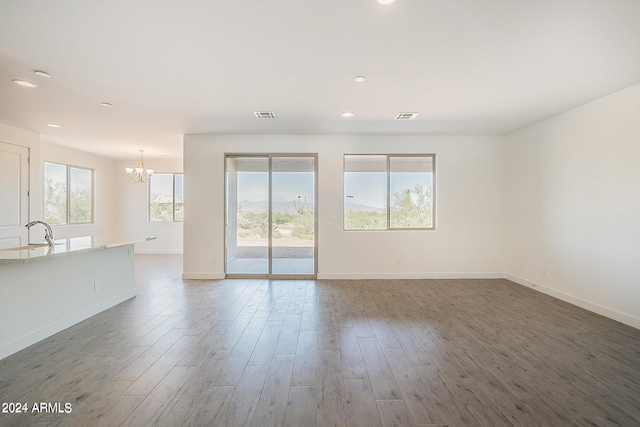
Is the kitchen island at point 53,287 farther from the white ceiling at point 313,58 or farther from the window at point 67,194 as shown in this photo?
the window at point 67,194

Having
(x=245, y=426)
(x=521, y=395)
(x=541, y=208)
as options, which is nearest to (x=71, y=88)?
(x=245, y=426)

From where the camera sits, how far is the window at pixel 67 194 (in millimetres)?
6938

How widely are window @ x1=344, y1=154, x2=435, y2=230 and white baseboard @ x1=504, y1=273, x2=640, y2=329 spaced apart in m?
1.88

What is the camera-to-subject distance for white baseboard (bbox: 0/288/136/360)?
272cm

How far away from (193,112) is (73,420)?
3.75 m

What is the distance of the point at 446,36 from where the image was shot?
2.42 meters

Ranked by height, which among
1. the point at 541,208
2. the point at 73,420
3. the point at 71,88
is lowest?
the point at 73,420

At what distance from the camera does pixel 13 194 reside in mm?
5227

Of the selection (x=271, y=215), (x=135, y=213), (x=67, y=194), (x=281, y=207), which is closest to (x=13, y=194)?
(x=67, y=194)

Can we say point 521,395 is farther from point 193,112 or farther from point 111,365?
point 193,112

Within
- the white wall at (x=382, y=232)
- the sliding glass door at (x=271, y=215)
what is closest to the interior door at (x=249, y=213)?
the sliding glass door at (x=271, y=215)

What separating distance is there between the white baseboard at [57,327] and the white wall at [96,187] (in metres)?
4.52

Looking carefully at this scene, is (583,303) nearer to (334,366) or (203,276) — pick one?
(334,366)

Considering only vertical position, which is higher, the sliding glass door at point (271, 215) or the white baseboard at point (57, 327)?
the sliding glass door at point (271, 215)
